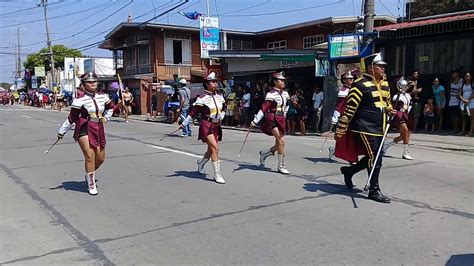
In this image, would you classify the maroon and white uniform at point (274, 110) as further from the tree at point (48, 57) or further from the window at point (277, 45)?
the tree at point (48, 57)

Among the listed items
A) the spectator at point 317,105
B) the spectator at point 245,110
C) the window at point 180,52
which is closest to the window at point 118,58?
the window at point 180,52

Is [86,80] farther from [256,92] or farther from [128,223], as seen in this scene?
[256,92]

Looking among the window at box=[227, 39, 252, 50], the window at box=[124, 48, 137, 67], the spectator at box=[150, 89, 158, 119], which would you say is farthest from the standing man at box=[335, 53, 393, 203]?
the window at box=[124, 48, 137, 67]

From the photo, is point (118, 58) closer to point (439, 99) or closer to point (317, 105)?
point (317, 105)

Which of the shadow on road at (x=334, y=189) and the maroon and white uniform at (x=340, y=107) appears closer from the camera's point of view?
the shadow on road at (x=334, y=189)

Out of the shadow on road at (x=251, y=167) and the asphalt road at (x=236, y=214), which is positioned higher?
the shadow on road at (x=251, y=167)

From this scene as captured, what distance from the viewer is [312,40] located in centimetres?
2872

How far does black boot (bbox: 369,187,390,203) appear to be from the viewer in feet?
22.3

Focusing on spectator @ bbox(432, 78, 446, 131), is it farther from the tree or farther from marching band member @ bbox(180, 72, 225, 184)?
the tree

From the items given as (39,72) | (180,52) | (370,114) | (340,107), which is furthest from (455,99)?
(39,72)

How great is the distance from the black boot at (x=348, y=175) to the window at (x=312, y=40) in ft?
70.2

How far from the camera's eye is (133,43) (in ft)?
121

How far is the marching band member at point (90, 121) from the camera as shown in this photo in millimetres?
7516

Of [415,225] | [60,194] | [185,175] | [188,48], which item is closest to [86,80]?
[60,194]
